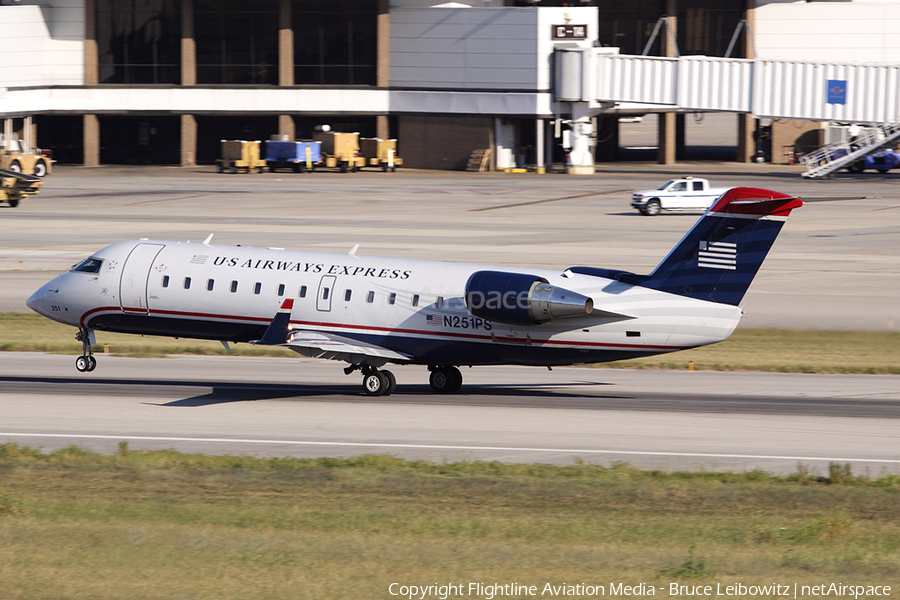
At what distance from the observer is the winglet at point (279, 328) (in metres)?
28.1

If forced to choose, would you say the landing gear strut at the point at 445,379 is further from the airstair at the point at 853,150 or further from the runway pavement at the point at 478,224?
the airstair at the point at 853,150

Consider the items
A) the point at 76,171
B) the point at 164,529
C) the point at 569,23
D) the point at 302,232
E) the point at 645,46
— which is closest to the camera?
the point at 164,529

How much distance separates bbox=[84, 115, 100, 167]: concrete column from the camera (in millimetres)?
116625

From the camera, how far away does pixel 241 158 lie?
107 m

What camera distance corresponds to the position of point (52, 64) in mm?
115500

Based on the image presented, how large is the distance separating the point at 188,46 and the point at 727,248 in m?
96.6

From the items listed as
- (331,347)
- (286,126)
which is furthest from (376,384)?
(286,126)

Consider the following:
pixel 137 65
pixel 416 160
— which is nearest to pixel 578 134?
pixel 416 160

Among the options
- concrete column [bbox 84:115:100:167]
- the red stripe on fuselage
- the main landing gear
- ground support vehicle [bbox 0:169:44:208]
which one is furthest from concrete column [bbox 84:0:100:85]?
the main landing gear

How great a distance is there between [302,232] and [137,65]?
58.4 metres

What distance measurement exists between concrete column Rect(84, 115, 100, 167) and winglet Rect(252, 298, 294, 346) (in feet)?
312

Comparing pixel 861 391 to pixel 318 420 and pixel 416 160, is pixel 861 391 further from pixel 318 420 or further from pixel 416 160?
pixel 416 160

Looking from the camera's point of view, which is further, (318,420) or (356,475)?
(318,420)

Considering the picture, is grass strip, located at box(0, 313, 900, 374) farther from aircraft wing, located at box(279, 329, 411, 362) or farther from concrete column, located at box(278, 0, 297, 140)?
concrete column, located at box(278, 0, 297, 140)
